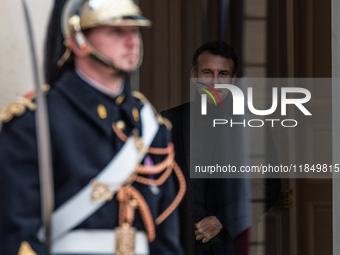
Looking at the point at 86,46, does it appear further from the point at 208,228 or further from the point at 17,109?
the point at 208,228

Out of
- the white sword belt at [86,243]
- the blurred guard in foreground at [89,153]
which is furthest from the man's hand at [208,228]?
the white sword belt at [86,243]

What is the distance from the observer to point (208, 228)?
1.87 metres

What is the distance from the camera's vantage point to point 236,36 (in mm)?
2023

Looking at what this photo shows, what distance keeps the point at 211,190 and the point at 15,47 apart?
848mm

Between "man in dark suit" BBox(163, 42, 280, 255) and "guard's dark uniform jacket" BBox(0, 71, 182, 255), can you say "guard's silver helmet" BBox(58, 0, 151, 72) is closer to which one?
"guard's dark uniform jacket" BBox(0, 71, 182, 255)

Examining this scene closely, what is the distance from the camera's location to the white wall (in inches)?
56.1

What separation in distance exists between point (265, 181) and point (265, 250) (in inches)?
11.6

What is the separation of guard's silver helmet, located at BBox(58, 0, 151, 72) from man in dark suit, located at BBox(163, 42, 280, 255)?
0.67 m

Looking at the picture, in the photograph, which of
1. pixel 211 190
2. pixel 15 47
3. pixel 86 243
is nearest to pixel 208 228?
pixel 211 190

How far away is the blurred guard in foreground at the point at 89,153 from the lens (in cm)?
117

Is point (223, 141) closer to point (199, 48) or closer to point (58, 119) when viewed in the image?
point (199, 48)

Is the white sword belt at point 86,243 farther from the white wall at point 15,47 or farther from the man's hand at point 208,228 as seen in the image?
the man's hand at point 208,228

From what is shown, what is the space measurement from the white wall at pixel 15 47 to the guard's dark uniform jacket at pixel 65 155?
231 millimetres

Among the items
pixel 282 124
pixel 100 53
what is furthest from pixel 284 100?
pixel 100 53
